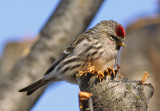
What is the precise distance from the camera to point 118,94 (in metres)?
2.70

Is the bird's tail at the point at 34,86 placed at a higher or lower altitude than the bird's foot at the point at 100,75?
higher

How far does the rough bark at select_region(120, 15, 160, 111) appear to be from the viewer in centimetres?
804

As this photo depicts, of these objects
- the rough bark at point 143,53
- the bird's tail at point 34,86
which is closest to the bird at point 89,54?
the bird's tail at point 34,86

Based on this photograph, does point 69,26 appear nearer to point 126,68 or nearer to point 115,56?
point 115,56

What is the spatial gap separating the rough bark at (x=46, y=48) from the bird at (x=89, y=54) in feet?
0.69

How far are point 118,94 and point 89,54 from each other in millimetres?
1318

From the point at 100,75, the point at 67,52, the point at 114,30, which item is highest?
the point at 114,30

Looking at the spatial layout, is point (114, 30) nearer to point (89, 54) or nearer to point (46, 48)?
point (89, 54)

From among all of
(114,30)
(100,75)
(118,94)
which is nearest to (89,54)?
(114,30)

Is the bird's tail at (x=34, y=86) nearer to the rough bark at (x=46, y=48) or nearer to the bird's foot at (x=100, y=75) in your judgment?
the rough bark at (x=46, y=48)

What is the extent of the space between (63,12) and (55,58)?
618mm

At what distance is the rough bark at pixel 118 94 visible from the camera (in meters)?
A: 2.65

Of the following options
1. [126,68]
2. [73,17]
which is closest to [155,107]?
[126,68]

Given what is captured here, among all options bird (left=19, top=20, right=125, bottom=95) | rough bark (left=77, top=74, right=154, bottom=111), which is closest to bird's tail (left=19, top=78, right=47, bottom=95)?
bird (left=19, top=20, right=125, bottom=95)
